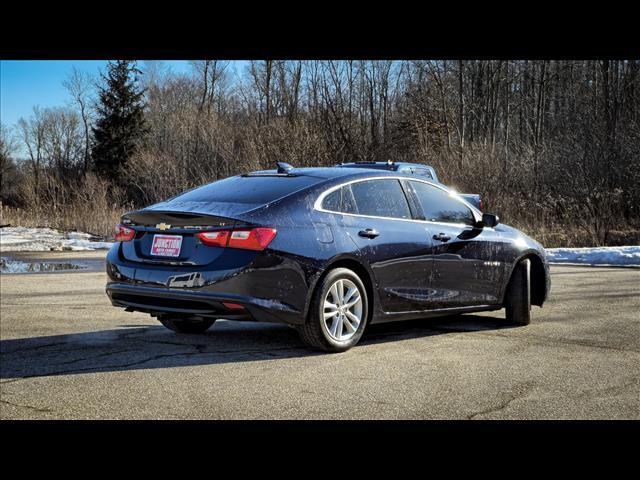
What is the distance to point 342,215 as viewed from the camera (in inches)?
268

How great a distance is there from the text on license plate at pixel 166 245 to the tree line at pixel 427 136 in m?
10.4

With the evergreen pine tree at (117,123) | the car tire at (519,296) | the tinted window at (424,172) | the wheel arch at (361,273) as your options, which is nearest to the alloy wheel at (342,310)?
the wheel arch at (361,273)

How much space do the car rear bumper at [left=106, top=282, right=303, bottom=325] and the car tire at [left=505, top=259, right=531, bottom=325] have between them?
304 centimetres

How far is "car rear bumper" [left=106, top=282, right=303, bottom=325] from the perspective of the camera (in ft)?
19.9

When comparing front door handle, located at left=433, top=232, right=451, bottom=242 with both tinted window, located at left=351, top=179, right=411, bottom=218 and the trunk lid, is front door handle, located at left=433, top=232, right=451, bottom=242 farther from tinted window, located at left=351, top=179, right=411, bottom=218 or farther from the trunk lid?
the trunk lid

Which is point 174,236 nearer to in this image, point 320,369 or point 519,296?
point 320,369

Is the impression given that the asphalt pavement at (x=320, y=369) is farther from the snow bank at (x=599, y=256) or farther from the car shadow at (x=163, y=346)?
the snow bank at (x=599, y=256)

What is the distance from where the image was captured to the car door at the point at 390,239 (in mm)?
6895

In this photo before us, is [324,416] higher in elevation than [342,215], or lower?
lower
